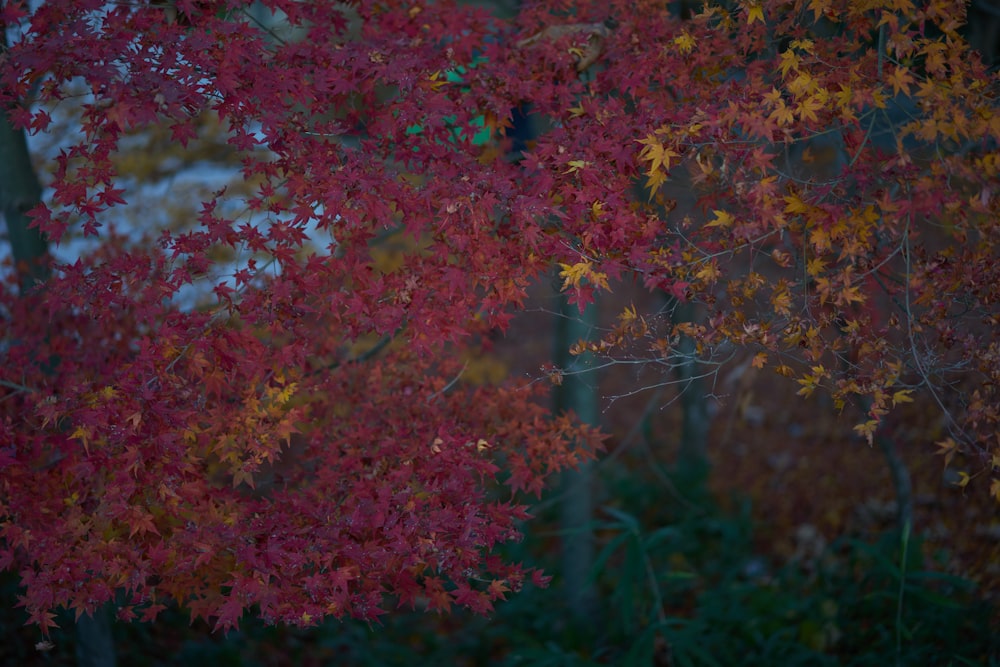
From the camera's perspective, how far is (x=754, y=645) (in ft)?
15.0

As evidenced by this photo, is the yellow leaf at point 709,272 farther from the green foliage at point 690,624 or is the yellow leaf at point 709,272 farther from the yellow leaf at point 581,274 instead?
the green foliage at point 690,624

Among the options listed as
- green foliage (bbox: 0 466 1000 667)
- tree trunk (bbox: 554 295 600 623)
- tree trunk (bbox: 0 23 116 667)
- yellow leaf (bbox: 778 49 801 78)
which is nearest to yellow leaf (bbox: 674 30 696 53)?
yellow leaf (bbox: 778 49 801 78)

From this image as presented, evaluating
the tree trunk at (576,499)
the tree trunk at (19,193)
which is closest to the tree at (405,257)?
the tree trunk at (19,193)

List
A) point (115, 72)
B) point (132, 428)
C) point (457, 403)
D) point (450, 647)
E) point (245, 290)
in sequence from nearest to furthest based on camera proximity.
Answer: point (115, 72) < point (132, 428) < point (245, 290) < point (457, 403) < point (450, 647)

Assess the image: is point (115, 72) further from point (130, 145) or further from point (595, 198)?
point (130, 145)

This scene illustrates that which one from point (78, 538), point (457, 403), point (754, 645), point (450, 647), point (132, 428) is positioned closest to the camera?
point (132, 428)

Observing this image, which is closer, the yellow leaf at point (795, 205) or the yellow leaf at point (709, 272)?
the yellow leaf at point (795, 205)

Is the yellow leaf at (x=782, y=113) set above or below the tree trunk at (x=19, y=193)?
above

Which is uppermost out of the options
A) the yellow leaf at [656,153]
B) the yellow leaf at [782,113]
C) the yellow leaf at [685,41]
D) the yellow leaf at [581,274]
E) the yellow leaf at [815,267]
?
the yellow leaf at [685,41]

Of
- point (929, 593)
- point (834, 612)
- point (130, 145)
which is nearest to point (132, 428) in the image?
point (929, 593)

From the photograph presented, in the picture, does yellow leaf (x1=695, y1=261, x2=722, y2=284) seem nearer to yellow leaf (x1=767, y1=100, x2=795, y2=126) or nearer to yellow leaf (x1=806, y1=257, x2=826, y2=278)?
yellow leaf (x1=806, y1=257, x2=826, y2=278)

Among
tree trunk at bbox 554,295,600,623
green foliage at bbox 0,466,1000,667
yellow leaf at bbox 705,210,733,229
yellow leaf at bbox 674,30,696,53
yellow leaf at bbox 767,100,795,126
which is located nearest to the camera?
yellow leaf at bbox 767,100,795,126

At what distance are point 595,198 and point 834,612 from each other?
337 cm

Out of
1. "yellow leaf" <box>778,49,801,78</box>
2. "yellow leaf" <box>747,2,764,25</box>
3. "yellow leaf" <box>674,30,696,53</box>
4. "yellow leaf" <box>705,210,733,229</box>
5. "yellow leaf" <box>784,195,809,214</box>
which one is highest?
"yellow leaf" <box>747,2,764,25</box>
